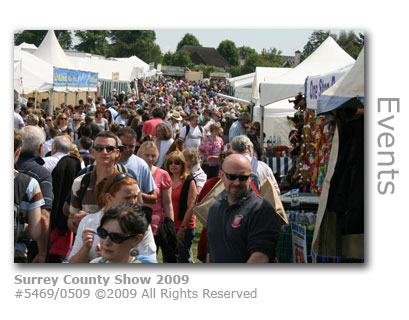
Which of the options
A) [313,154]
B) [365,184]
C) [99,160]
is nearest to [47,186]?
[99,160]

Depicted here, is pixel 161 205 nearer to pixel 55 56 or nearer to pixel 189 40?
pixel 189 40

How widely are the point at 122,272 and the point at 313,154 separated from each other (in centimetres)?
399

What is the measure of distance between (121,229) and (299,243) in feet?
7.47

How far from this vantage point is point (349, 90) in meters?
4.79

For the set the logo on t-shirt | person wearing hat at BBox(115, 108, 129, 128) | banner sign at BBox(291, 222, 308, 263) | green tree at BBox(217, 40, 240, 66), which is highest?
green tree at BBox(217, 40, 240, 66)

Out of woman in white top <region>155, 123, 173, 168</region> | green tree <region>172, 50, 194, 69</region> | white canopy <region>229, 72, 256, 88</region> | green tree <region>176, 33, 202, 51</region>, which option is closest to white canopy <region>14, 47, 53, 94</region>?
green tree <region>172, 50, 194, 69</region>

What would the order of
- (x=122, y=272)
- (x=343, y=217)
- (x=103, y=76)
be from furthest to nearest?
(x=103, y=76) → (x=343, y=217) → (x=122, y=272)

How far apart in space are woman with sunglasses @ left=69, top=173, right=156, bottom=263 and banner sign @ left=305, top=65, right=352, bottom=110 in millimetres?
2687

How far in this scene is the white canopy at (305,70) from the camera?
10.2m

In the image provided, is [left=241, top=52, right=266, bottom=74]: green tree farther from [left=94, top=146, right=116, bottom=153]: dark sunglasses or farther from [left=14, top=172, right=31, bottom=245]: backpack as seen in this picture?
[left=14, top=172, right=31, bottom=245]: backpack

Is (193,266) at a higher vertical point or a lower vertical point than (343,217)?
lower

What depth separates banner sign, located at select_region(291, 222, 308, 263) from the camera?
17.7ft

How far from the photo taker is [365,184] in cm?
477
